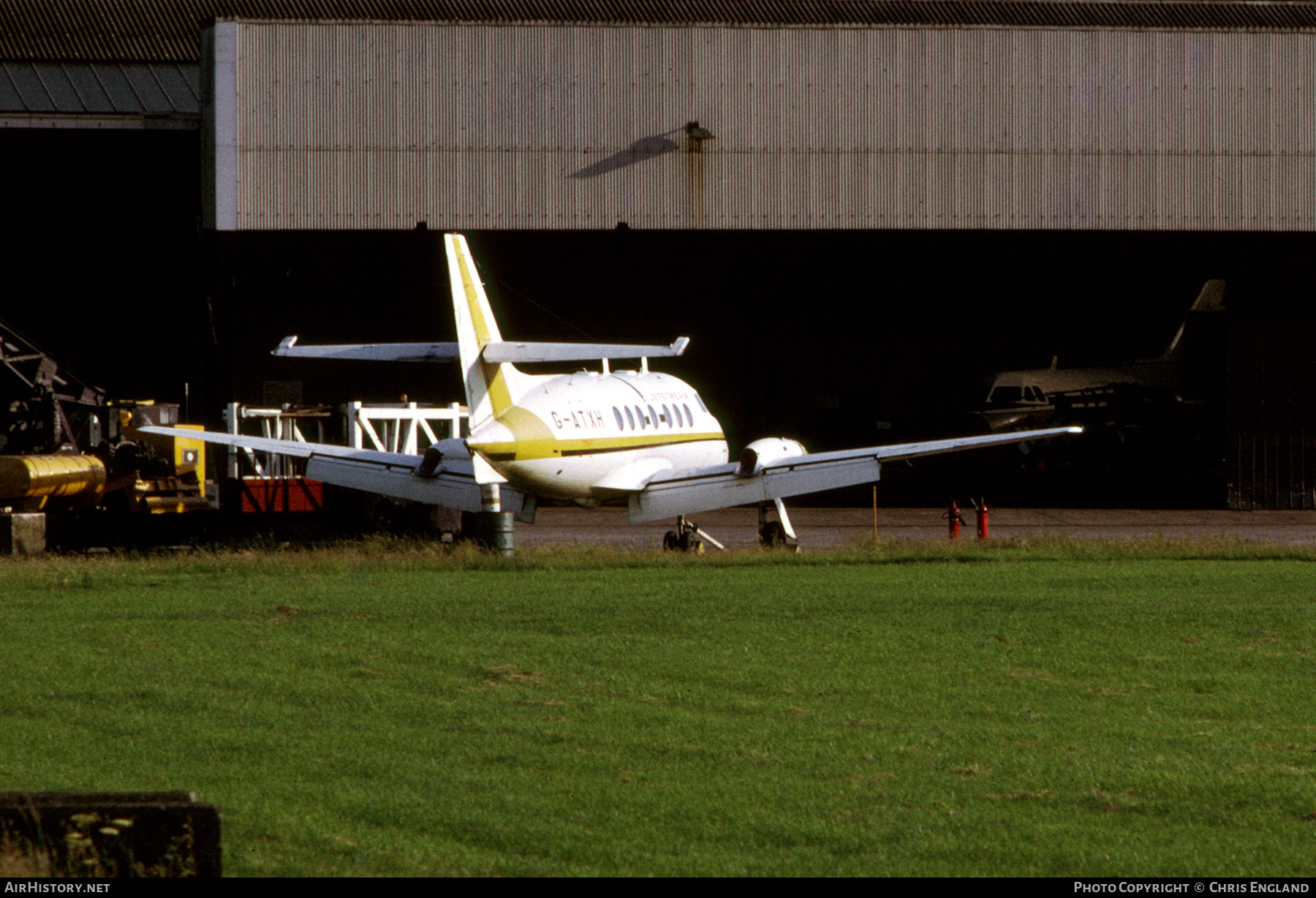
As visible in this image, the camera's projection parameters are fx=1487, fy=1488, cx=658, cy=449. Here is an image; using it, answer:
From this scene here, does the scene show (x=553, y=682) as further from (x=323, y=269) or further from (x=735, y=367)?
(x=735, y=367)

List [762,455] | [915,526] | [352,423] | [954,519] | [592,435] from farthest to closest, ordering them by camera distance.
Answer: [915,526] → [352,423] → [954,519] → [762,455] → [592,435]

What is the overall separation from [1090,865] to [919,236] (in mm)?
33756

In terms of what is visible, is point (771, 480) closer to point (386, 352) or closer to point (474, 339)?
point (474, 339)

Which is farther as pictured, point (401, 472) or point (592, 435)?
point (401, 472)

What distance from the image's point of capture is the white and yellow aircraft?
24.0 metres

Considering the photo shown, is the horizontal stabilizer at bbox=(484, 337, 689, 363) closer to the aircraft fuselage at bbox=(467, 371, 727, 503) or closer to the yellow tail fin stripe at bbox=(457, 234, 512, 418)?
the yellow tail fin stripe at bbox=(457, 234, 512, 418)

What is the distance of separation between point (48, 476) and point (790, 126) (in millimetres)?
20026

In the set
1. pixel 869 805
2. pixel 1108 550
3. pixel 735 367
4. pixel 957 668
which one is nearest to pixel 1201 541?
pixel 1108 550

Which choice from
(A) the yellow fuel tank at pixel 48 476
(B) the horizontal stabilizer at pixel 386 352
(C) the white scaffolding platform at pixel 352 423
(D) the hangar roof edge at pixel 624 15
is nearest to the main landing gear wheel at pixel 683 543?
(B) the horizontal stabilizer at pixel 386 352

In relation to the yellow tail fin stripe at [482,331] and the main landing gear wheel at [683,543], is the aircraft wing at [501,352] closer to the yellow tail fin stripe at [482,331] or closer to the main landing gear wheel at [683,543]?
the yellow tail fin stripe at [482,331]

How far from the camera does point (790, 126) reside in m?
38.2

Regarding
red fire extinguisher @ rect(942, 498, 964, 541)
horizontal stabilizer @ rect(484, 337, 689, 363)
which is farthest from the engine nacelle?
red fire extinguisher @ rect(942, 498, 964, 541)

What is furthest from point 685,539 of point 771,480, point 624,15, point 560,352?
point 624,15

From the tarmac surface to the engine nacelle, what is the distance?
2247mm
